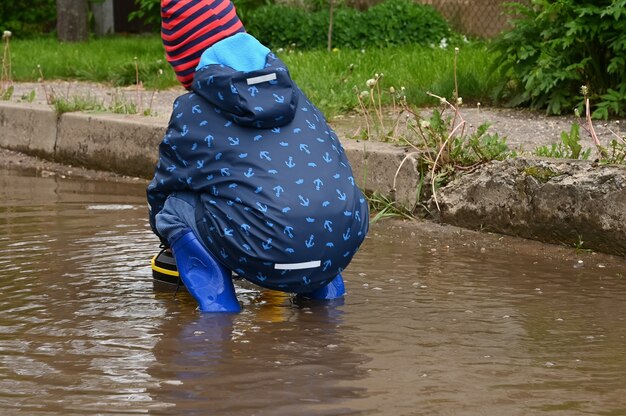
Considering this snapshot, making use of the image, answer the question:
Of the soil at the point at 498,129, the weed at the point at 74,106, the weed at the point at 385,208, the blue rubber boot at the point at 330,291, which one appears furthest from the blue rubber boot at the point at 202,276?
the weed at the point at 74,106

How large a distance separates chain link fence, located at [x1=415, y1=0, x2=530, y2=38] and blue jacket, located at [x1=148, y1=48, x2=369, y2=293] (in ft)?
34.8

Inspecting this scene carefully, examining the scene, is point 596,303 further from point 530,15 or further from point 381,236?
point 530,15

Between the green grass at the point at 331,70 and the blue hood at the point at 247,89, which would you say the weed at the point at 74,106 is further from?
the blue hood at the point at 247,89

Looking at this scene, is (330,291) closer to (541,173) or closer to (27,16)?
(541,173)

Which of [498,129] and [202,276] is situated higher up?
[498,129]

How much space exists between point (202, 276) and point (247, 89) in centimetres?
60

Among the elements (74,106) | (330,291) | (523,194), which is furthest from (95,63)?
(330,291)

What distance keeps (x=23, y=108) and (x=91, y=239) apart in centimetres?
260

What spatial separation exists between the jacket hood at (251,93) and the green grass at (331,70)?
2.99m

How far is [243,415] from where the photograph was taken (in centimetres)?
261

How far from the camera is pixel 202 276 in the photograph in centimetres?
355

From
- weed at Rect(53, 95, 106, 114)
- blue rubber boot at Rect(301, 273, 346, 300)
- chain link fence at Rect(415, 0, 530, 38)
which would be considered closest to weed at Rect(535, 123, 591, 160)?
blue rubber boot at Rect(301, 273, 346, 300)

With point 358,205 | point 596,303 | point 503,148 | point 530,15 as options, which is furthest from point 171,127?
point 530,15

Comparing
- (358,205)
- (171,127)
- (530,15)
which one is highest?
(530,15)
